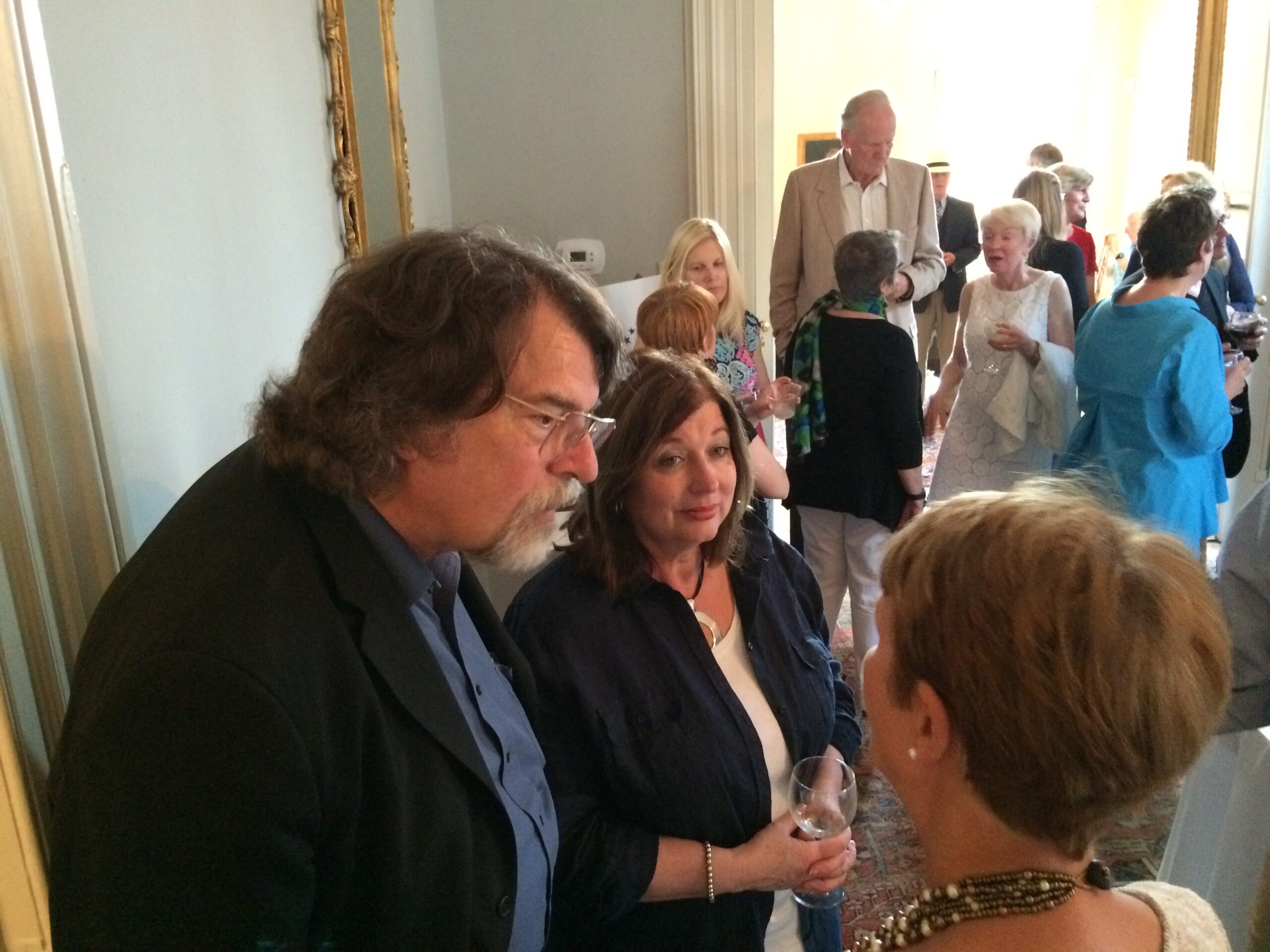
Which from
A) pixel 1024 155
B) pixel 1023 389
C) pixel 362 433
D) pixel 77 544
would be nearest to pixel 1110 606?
pixel 362 433

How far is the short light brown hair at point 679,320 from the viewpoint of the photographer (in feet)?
8.32

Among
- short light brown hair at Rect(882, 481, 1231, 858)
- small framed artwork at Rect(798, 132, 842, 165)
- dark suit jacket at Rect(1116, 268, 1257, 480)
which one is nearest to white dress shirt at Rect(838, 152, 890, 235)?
dark suit jacket at Rect(1116, 268, 1257, 480)

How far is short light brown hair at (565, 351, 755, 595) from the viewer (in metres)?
1.45

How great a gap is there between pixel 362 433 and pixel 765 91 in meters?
3.18

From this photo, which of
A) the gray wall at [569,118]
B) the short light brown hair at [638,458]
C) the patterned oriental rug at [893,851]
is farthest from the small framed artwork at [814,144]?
the short light brown hair at [638,458]

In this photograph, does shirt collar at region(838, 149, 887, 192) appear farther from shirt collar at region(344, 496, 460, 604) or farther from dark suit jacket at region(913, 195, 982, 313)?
shirt collar at region(344, 496, 460, 604)

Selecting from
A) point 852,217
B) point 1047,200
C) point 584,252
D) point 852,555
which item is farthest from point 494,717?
point 1047,200

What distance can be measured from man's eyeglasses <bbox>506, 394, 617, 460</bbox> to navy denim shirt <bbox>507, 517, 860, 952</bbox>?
0.39m

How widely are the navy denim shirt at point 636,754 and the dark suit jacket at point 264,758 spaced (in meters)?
0.36

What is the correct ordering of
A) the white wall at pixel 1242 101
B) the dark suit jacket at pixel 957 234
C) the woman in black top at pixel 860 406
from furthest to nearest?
the dark suit jacket at pixel 957 234
the white wall at pixel 1242 101
the woman in black top at pixel 860 406

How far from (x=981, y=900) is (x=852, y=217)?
3101mm

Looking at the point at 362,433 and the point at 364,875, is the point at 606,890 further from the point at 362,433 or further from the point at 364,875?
the point at 362,433

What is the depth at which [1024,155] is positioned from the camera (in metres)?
8.67

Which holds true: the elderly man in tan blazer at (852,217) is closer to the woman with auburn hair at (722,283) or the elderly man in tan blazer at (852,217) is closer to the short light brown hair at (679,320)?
the woman with auburn hair at (722,283)
